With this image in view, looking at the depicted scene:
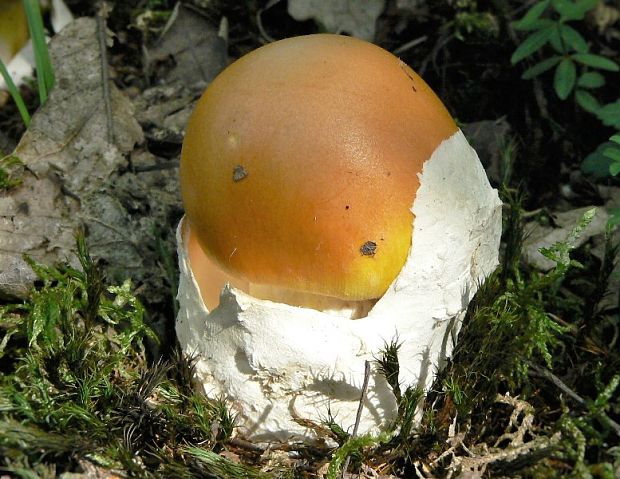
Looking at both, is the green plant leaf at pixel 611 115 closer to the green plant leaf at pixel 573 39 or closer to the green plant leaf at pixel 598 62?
the green plant leaf at pixel 598 62

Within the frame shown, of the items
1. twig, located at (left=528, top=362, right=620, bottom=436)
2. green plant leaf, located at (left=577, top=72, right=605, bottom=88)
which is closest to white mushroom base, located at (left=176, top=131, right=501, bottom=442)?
twig, located at (left=528, top=362, right=620, bottom=436)

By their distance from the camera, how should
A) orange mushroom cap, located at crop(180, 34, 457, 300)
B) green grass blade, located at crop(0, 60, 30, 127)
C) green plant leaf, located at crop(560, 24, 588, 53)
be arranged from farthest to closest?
green plant leaf, located at crop(560, 24, 588, 53) → green grass blade, located at crop(0, 60, 30, 127) → orange mushroom cap, located at crop(180, 34, 457, 300)

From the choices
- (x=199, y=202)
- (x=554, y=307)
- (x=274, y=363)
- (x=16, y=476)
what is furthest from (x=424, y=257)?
(x=16, y=476)

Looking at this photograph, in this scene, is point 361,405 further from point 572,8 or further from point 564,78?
point 572,8

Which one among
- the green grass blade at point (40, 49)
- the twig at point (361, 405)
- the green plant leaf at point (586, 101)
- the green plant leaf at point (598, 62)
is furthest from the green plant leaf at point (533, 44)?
the green grass blade at point (40, 49)

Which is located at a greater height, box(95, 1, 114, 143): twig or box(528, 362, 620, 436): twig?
box(95, 1, 114, 143): twig

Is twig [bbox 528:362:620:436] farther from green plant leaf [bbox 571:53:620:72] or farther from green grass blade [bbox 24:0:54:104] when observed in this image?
green grass blade [bbox 24:0:54:104]

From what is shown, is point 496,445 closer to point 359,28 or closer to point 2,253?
point 2,253

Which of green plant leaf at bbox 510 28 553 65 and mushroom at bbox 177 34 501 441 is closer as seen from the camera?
mushroom at bbox 177 34 501 441
